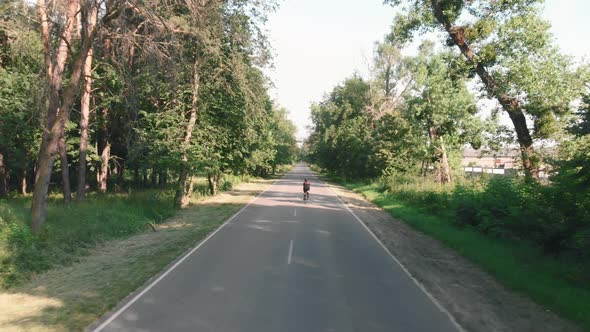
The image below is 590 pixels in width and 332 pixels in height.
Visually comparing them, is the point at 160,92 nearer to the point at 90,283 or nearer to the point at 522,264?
the point at 90,283

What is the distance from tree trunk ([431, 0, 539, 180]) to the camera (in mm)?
17531

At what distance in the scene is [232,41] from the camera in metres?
22.0

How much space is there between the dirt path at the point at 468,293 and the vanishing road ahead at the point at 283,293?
0.39 metres

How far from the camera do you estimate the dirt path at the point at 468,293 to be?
702cm

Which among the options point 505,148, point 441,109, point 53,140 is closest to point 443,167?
point 441,109

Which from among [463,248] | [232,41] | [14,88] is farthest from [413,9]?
[14,88]

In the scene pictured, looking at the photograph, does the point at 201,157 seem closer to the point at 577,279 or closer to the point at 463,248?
the point at 463,248

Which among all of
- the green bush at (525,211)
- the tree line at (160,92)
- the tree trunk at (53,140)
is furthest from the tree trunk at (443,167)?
the tree trunk at (53,140)

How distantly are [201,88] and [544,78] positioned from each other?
16.3 metres

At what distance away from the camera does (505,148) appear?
2155cm

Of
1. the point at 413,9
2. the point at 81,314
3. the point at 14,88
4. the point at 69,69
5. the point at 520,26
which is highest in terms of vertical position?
the point at 413,9

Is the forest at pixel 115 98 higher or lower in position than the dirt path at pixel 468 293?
higher

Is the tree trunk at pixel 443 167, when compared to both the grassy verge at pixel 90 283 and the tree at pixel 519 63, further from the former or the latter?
the grassy verge at pixel 90 283

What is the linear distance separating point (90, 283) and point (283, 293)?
427 cm
